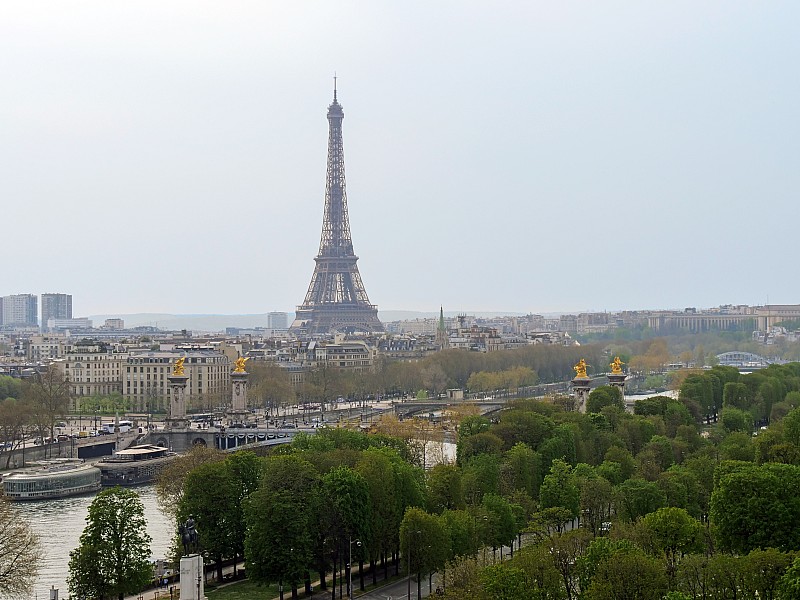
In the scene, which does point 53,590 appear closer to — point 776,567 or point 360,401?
point 776,567

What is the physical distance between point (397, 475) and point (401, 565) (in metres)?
2.87

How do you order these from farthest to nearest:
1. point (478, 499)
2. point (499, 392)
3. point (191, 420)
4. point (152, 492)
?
point (499, 392)
point (191, 420)
point (152, 492)
point (478, 499)

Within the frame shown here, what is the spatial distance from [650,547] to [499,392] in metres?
81.8

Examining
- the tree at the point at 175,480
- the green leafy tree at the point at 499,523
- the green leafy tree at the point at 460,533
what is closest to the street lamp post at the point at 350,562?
the green leafy tree at the point at 460,533

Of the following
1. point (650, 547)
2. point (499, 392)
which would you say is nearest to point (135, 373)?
point (499, 392)

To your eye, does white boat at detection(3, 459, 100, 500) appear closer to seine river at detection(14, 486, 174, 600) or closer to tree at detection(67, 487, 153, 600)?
seine river at detection(14, 486, 174, 600)

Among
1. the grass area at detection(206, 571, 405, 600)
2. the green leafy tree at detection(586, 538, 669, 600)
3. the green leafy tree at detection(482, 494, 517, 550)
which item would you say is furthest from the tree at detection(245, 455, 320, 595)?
the green leafy tree at detection(586, 538, 669, 600)

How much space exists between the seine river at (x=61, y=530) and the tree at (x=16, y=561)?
5.80 feet

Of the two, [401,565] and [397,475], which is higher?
[397,475]

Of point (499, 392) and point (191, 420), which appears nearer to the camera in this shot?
point (191, 420)

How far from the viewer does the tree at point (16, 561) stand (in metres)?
36.9

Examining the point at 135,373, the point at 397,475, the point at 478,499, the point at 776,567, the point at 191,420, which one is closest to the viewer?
the point at 776,567

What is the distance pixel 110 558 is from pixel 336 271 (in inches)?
5283

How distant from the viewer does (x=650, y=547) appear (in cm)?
3675
